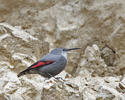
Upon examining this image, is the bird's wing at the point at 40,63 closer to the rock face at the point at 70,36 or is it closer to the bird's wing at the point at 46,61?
the bird's wing at the point at 46,61

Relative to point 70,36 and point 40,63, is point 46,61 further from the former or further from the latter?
point 70,36

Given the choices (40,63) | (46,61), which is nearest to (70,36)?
(46,61)


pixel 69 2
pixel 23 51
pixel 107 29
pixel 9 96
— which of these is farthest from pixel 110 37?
pixel 9 96

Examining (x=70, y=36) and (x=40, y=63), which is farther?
(x=70, y=36)

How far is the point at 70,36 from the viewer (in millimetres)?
6555

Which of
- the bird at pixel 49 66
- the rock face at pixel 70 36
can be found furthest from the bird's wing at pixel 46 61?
the rock face at pixel 70 36

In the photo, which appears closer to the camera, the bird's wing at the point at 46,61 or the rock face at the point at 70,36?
the bird's wing at the point at 46,61

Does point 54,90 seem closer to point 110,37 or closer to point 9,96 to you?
point 9,96

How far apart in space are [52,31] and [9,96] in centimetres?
247

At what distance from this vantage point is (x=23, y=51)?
5.86 meters

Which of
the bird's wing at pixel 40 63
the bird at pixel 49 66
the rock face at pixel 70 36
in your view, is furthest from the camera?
the rock face at pixel 70 36

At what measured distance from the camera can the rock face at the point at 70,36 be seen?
575 centimetres

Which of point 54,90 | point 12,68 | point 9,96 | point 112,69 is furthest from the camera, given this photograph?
point 112,69

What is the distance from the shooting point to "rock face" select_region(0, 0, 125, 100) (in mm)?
5750
